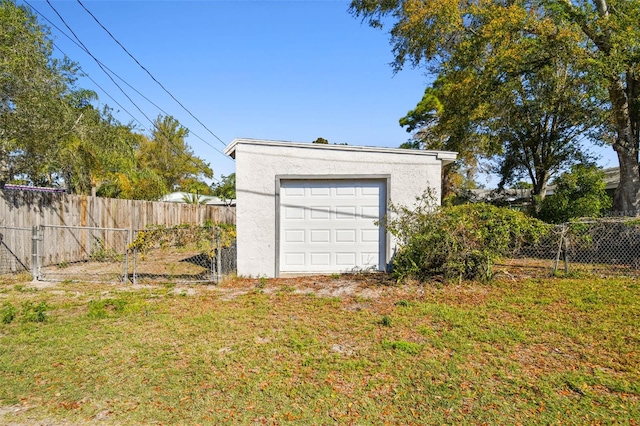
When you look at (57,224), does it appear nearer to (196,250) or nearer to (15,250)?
(15,250)

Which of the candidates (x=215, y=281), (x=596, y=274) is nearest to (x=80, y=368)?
(x=215, y=281)

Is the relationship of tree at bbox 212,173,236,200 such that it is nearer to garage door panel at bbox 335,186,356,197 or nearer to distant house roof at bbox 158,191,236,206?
distant house roof at bbox 158,191,236,206

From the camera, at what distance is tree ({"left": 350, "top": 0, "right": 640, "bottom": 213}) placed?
9867 millimetres

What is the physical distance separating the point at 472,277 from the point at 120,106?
14.2 meters

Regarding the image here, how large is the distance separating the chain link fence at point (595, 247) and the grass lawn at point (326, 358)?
1.35 metres

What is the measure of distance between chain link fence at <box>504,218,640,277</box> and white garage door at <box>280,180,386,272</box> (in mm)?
2962

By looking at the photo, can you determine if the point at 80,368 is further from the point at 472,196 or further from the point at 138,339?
the point at 472,196

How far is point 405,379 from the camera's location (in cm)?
337

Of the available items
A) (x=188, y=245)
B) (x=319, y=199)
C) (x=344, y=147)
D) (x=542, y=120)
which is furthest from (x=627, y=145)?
(x=188, y=245)

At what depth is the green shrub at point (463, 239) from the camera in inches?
266

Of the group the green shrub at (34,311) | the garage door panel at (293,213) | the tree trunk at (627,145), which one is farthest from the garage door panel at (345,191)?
the tree trunk at (627,145)

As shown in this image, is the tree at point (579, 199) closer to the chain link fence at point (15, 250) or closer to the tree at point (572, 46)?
the tree at point (572, 46)

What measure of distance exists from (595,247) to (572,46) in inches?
242

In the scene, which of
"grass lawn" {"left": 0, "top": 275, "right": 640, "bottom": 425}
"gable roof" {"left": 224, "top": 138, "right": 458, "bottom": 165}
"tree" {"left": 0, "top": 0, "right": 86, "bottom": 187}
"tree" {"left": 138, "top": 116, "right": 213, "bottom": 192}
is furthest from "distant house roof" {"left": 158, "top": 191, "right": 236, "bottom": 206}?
"grass lawn" {"left": 0, "top": 275, "right": 640, "bottom": 425}
